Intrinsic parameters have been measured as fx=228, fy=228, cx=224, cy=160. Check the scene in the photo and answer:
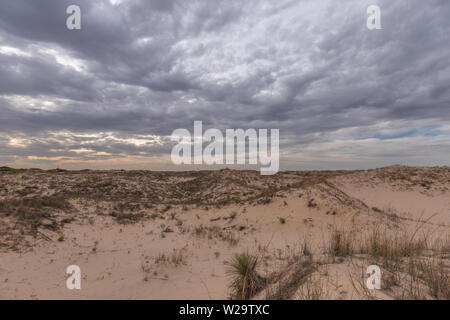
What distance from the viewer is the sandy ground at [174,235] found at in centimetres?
656

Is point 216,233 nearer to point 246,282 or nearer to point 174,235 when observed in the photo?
point 174,235

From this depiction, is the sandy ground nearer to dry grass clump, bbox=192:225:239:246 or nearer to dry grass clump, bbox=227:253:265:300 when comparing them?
dry grass clump, bbox=192:225:239:246

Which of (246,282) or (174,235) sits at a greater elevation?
(246,282)

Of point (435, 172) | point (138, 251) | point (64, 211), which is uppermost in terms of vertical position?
point (435, 172)

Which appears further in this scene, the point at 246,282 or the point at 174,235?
the point at 174,235

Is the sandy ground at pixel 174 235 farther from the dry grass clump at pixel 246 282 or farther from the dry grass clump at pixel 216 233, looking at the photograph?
the dry grass clump at pixel 246 282

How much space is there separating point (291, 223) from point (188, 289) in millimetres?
9035

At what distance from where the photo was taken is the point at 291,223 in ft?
46.0

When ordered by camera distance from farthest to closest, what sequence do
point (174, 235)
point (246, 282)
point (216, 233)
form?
point (216, 233) → point (174, 235) → point (246, 282)

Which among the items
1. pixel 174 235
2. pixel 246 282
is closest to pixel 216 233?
pixel 174 235

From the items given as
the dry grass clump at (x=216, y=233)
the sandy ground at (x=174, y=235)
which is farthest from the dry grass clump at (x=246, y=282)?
the dry grass clump at (x=216, y=233)

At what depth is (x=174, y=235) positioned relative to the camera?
12758mm
